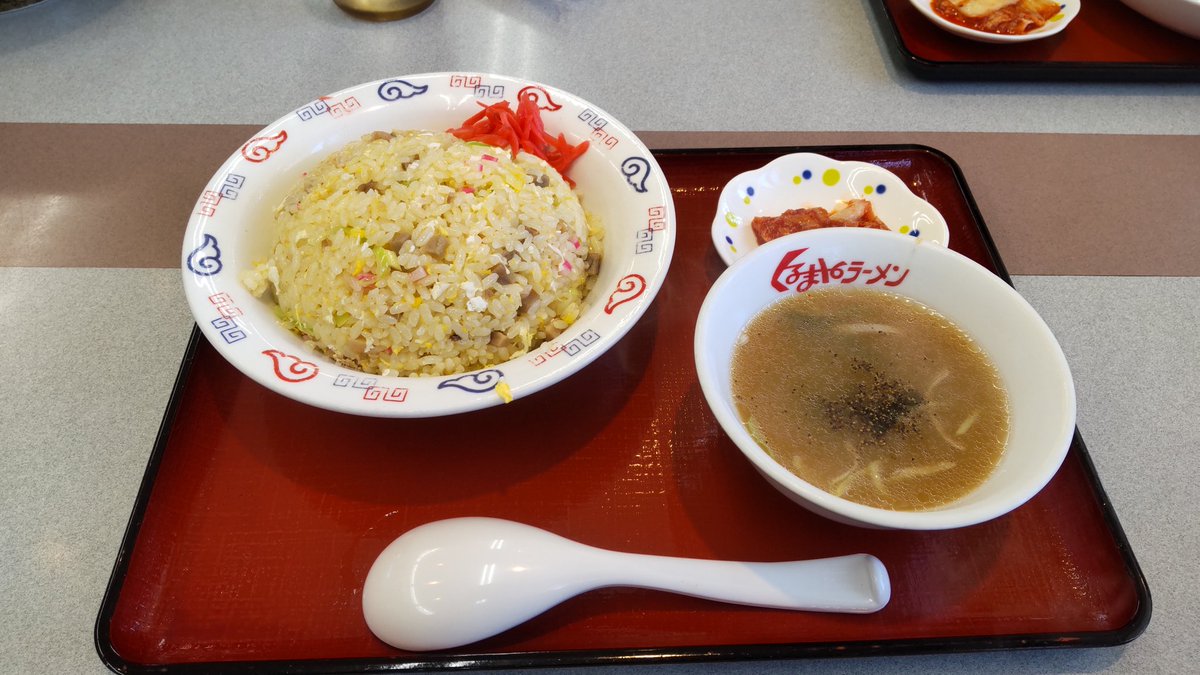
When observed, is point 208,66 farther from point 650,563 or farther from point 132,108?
point 650,563

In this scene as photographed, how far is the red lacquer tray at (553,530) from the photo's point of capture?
1.24 meters

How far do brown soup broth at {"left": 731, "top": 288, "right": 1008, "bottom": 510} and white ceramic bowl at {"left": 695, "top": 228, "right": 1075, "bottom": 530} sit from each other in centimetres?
3

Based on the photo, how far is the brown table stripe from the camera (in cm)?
203

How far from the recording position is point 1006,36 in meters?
2.41

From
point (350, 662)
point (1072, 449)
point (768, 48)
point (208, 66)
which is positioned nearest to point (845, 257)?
point (1072, 449)

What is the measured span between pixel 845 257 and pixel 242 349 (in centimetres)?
125

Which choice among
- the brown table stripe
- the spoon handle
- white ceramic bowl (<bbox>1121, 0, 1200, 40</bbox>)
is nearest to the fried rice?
the spoon handle

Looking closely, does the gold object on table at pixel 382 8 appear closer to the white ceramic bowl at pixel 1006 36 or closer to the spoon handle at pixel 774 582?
the white ceramic bowl at pixel 1006 36

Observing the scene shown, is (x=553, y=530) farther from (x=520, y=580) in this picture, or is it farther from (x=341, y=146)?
(x=341, y=146)

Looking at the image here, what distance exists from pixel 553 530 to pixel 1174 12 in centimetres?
279

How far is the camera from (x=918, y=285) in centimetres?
149

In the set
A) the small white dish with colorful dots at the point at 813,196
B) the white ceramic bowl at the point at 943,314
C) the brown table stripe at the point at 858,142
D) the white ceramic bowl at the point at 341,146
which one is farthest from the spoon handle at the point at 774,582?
the brown table stripe at the point at 858,142

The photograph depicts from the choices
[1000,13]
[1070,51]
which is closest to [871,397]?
[1000,13]

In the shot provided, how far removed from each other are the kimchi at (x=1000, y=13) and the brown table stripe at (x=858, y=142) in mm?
416
